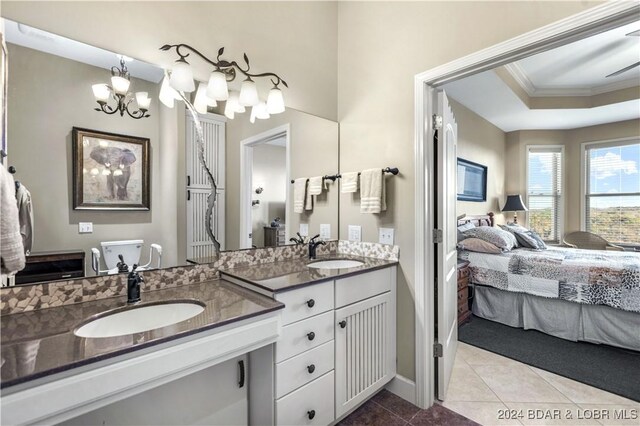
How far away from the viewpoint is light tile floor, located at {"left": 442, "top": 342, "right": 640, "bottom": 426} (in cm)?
178

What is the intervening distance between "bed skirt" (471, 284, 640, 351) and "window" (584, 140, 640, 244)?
3.17 meters

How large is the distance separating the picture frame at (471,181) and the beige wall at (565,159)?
113 cm

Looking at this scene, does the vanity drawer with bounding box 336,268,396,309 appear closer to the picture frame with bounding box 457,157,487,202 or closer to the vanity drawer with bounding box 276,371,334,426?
the vanity drawer with bounding box 276,371,334,426

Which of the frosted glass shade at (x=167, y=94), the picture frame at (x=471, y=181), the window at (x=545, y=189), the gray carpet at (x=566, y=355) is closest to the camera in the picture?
the frosted glass shade at (x=167, y=94)

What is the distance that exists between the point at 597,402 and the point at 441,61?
2.37m

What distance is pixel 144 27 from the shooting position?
1442 mm

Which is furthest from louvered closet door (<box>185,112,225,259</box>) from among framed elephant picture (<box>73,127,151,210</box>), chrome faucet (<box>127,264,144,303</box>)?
chrome faucet (<box>127,264,144,303</box>)

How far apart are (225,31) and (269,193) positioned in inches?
40.2

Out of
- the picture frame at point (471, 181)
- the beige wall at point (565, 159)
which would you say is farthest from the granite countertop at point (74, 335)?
the beige wall at point (565, 159)

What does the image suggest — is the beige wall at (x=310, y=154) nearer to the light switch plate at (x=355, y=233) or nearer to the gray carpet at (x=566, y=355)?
the light switch plate at (x=355, y=233)

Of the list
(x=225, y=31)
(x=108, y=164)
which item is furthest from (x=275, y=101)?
(x=108, y=164)

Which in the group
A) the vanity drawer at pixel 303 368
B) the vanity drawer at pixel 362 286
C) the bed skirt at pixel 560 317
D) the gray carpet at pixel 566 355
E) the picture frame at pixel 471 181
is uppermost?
the picture frame at pixel 471 181

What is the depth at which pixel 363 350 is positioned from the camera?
68.8 inches

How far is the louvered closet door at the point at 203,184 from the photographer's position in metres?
1.64
